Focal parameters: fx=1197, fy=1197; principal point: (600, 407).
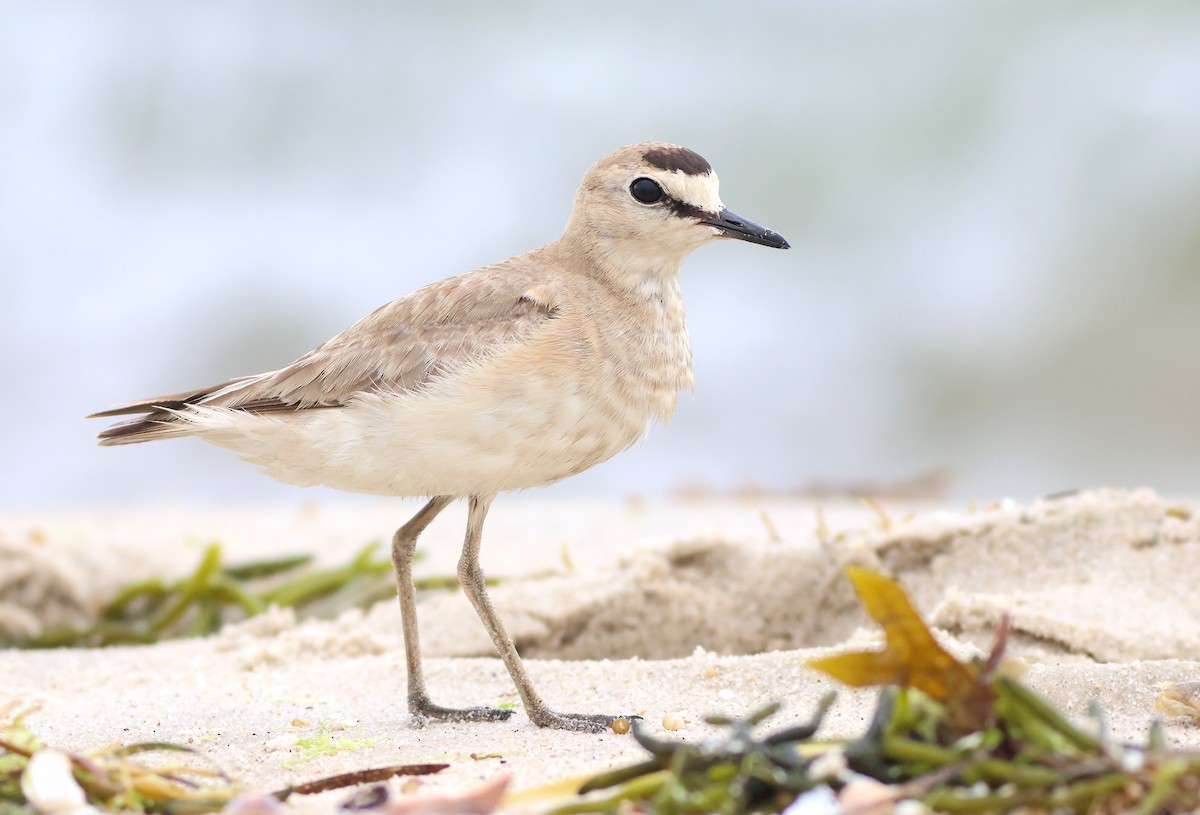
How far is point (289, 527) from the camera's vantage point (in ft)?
21.8

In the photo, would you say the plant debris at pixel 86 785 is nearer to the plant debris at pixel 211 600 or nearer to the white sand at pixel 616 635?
the white sand at pixel 616 635

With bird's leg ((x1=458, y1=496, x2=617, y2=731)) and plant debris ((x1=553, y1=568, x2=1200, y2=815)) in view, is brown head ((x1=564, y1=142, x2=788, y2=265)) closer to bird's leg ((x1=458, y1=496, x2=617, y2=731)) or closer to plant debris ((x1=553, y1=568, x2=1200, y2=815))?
bird's leg ((x1=458, y1=496, x2=617, y2=731))

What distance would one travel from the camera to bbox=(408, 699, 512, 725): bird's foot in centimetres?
340

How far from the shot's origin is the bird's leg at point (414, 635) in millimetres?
3436

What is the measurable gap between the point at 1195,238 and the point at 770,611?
9.80 meters

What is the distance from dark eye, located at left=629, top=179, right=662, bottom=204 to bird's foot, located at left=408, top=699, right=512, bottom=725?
1622 millimetres

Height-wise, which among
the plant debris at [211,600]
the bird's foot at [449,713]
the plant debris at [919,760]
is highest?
the plant debris at [919,760]

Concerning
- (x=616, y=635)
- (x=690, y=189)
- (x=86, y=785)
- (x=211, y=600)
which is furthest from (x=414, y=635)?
(x=211, y=600)

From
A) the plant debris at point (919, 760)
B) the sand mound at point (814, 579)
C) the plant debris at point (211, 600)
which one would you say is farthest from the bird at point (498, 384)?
the plant debris at point (211, 600)

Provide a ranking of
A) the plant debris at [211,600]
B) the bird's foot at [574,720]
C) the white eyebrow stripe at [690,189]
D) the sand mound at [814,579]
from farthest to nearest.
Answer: the plant debris at [211,600] → the sand mound at [814,579] → the white eyebrow stripe at [690,189] → the bird's foot at [574,720]

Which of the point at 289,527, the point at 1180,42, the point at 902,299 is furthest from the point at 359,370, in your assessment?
the point at 1180,42

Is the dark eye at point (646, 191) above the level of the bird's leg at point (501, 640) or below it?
above

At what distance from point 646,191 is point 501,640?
146 centimetres

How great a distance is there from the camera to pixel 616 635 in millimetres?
4410
